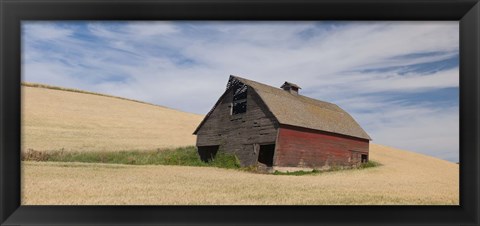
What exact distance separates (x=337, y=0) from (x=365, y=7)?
266 millimetres

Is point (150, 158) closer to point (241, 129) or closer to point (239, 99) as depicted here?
point (241, 129)

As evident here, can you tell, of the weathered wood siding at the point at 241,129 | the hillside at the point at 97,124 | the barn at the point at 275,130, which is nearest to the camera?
the barn at the point at 275,130

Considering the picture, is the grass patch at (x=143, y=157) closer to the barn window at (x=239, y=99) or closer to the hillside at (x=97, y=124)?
the hillside at (x=97, y=124)

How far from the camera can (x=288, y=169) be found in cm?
1673

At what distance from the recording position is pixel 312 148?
712 inches

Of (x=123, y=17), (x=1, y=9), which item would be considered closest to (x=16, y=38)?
(x=1, y=9)

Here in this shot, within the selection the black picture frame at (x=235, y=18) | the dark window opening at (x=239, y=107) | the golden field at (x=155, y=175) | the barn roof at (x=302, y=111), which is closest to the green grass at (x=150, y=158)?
the golden field at (x=155, y=175)

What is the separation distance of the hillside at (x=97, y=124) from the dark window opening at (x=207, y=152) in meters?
0.80

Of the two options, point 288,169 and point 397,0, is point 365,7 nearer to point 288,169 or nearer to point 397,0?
point 397,0

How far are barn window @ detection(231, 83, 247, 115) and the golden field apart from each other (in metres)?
2.67

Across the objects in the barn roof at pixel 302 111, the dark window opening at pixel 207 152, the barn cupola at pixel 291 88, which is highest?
the barn cupola at pixel 291 88

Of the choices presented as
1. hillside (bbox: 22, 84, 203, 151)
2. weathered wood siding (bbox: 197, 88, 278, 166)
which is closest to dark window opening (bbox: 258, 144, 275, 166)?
weathered wood siding (bbox: 197, 88, 278, 166)

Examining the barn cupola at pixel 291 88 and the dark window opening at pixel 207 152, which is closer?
the dark window opening at pixel 207 152

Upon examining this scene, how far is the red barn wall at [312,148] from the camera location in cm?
1695
